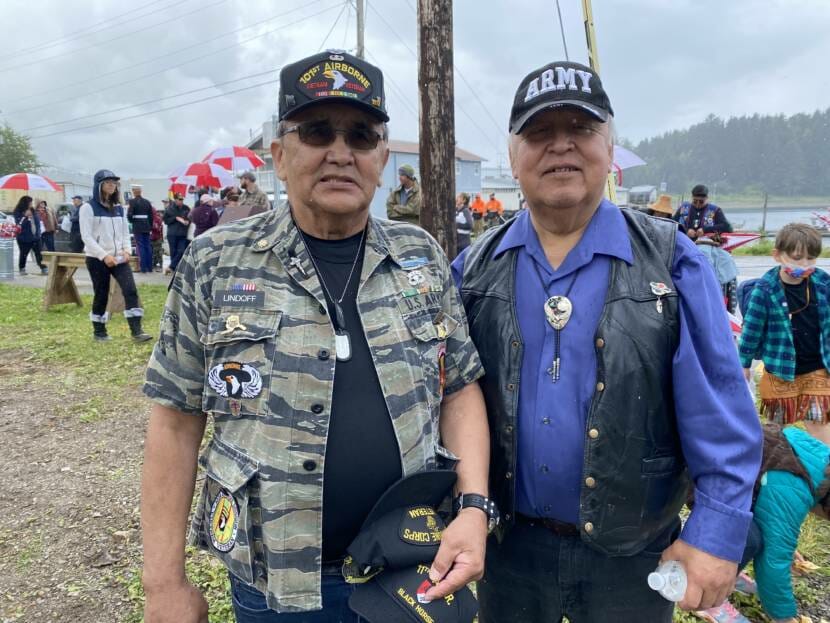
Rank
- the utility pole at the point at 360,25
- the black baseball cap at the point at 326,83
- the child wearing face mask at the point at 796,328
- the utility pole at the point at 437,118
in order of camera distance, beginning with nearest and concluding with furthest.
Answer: the black baseball cap at the point at 326,83
the utility pole at the point at 437,118
the child wearing face mask at the point at 796,328
the utility pole at the point at 360,25

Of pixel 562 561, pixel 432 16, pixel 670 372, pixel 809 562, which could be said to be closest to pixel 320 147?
pixel 670 372

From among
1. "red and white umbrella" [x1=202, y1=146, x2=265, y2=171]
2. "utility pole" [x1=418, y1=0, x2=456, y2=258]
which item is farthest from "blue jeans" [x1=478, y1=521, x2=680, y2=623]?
"red and white umbrella" [x1=202, y1=146, x2=265, y2=171]

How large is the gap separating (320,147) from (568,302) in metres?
0.87

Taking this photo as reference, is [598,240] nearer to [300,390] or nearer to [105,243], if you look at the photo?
[300,390]

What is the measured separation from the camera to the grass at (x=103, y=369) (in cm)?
310

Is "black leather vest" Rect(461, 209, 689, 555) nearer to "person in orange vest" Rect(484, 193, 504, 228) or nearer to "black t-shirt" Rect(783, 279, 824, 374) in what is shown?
"black t-shirt" Rect(783, 279, 824, 374)

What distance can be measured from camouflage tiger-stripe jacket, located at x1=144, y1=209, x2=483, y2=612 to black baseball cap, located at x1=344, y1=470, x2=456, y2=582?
2.8 inches

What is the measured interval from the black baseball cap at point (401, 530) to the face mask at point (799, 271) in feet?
13.4

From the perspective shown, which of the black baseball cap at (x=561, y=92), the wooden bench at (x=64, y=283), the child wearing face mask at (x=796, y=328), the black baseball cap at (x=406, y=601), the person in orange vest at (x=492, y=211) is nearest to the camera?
the black baseball cap at (x=406, y=601)

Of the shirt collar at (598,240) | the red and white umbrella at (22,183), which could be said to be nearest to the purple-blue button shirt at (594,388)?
the shirt collar at (598,240)

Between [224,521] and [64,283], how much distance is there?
35.7 feet

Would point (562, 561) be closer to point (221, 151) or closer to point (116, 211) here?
point (116, 211)

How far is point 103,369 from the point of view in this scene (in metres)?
6.98

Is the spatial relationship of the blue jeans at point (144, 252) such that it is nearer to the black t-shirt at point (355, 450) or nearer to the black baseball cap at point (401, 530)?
the black t-shirt at point (355, 450)
